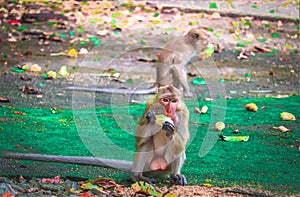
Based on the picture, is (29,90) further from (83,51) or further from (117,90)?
(83,51)

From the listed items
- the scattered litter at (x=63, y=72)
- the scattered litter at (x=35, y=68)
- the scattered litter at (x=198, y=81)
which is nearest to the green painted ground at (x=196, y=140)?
the scattered litter at (x=198, y=81)

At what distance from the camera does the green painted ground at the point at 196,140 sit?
5508 mm

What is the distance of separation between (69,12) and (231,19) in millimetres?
2931

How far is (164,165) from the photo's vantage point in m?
5.14

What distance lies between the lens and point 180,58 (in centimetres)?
874

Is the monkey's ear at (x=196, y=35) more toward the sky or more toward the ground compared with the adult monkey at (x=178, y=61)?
more toward the sky

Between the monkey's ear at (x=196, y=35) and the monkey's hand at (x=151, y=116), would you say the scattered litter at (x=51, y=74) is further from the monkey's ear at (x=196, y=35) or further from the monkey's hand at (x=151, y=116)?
the monkey's hand at (x=151, y=116)

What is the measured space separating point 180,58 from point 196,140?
2308mm

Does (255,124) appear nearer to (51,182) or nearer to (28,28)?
(51,182)

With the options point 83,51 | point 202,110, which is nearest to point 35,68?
point 83,51

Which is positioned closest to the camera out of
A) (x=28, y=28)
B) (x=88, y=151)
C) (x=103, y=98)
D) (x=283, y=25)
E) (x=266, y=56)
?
(x=88, y=151)

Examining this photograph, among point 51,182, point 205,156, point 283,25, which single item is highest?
point 51,182

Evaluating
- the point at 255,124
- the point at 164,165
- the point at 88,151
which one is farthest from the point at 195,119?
the point at 164,165

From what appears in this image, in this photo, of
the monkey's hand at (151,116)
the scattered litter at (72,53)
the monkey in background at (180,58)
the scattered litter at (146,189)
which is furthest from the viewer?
the scattered litter at (72,53)
